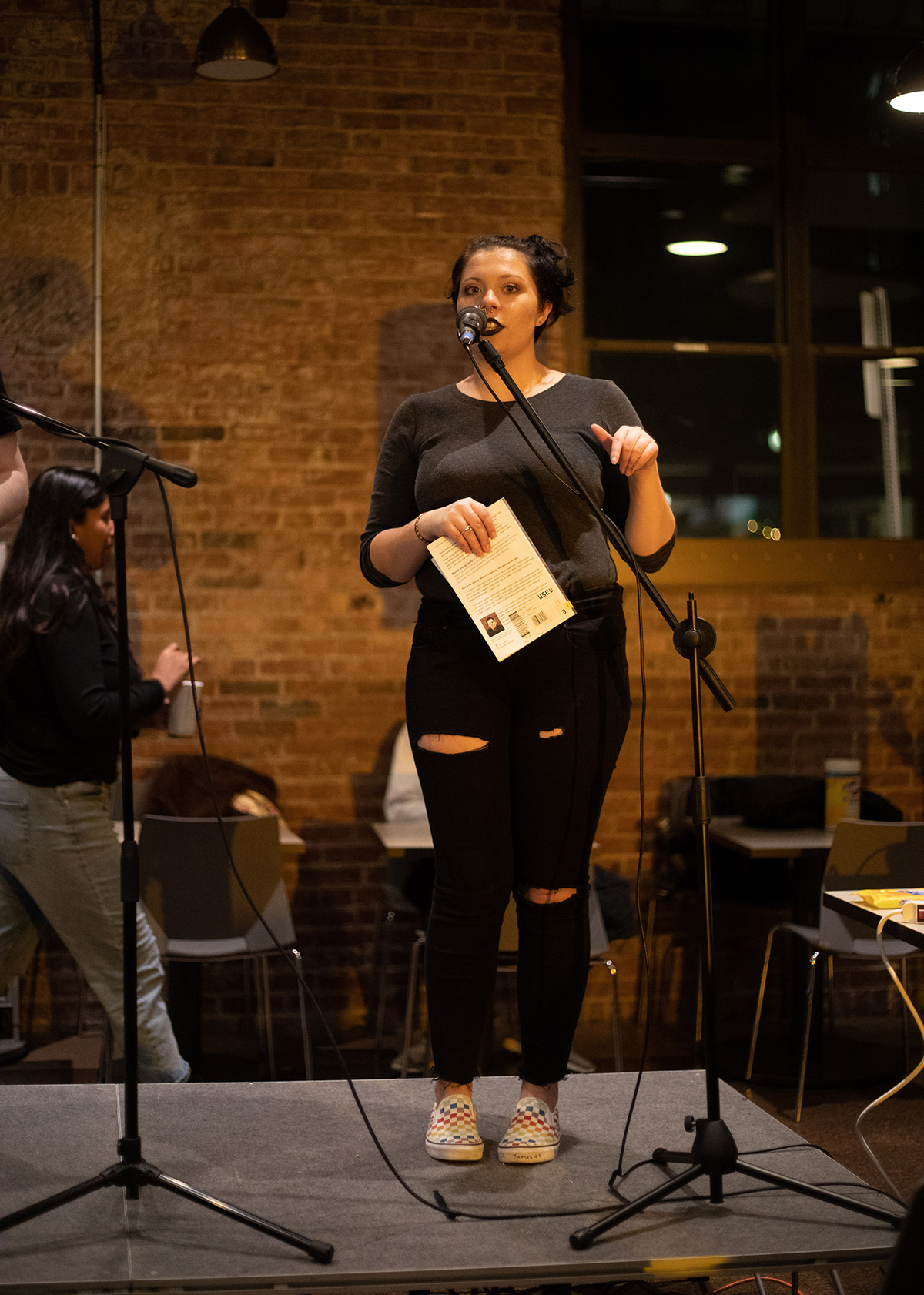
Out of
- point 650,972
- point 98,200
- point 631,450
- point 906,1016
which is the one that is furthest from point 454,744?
point 98,200

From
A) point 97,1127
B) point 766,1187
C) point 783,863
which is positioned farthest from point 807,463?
point 97,1127

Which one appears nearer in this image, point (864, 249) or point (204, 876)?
point (204, 876)

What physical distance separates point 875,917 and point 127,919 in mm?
1229

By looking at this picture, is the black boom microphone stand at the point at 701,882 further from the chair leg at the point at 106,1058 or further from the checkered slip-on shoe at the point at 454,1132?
the chair leg at the point at 106,1058

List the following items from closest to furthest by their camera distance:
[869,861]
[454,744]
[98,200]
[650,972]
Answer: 1. [454,744]
2. [869,861]
3. [98,200]
4. [650,972]

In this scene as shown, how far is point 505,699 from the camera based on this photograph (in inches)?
85.0

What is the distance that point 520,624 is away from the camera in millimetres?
2033

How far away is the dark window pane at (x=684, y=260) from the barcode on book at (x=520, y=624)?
121 inches

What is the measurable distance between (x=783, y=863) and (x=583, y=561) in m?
2.51

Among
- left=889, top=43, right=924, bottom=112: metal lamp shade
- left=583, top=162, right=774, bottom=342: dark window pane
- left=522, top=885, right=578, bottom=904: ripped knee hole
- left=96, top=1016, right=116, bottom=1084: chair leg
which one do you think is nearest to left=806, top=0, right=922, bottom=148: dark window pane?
left=583, top=162, right=774, bottom=342: dark window pane

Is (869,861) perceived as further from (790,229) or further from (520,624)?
(790,229)

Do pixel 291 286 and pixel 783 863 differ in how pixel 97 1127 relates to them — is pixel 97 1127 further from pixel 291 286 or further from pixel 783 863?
pixel 291 286

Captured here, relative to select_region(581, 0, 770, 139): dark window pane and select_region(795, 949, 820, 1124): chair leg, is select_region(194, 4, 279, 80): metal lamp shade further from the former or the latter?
select_region(795, 949, 820, 1124): chair leg

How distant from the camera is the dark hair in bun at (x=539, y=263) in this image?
7.30 ft
